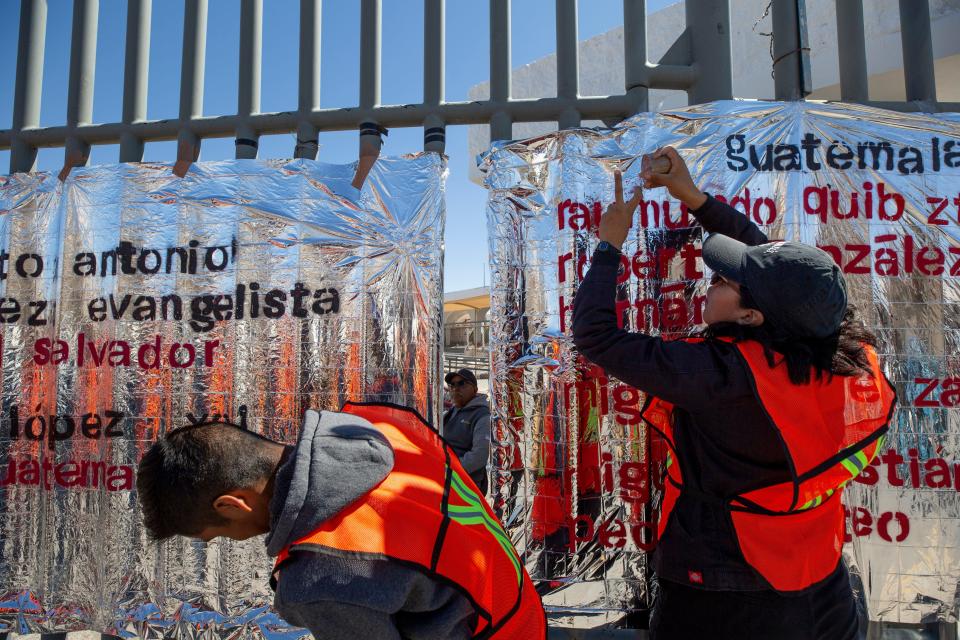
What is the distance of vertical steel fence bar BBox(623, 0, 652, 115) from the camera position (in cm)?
207

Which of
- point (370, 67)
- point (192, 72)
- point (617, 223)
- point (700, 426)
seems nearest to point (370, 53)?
point (370, 67)

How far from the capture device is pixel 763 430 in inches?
46.6

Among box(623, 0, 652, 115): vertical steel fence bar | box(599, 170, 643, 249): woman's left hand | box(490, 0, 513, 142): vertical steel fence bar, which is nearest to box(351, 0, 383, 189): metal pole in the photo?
box(490, 0, 513, 142): vertical steel fence bar

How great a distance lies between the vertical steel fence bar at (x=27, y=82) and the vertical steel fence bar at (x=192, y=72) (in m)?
0.67

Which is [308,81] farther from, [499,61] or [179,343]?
[179,343]

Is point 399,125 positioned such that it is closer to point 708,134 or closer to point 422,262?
point 422,262

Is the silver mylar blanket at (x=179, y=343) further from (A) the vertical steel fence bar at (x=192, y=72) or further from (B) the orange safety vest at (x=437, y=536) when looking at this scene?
(B) the orange safety vest at (x=437, y=536)

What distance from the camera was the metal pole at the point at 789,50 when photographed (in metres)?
Result: 2.01

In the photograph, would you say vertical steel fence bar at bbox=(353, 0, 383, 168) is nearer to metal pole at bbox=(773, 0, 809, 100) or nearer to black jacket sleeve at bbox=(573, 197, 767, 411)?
black jacket sleeve at bbox=(573, 197, 767, 411)

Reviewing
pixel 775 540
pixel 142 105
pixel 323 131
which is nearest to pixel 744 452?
pixel 775 540

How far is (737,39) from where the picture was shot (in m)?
6.95

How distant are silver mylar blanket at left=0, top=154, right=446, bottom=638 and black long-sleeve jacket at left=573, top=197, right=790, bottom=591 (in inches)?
35.0

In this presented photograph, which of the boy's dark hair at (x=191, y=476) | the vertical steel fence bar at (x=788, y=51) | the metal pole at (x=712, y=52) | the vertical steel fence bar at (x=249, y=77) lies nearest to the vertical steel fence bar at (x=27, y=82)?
the vertical steel fence bar at (x=249, y=77)

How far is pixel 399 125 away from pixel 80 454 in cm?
167
